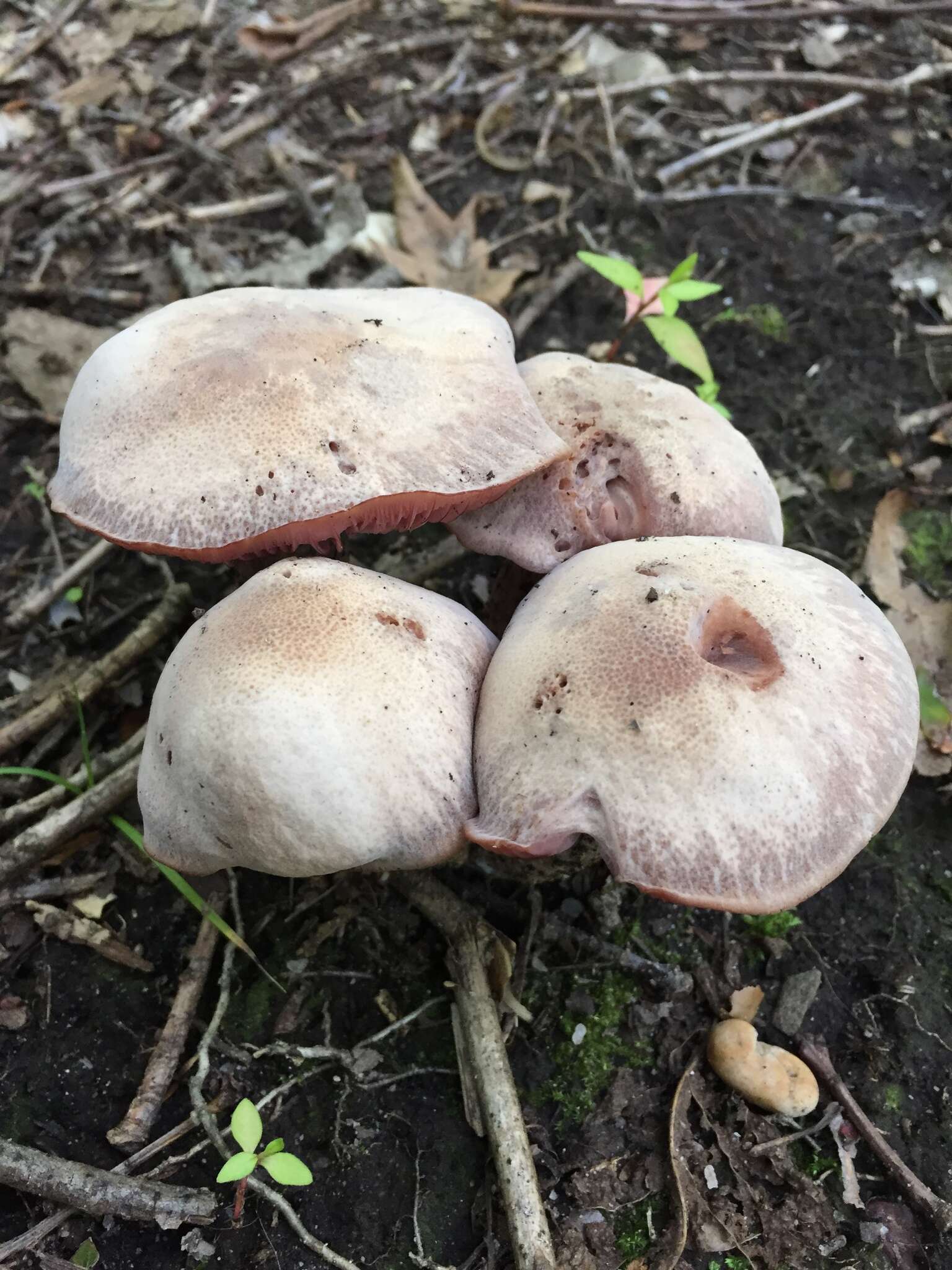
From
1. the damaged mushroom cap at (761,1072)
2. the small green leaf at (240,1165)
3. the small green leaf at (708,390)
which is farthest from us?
the small green leaf at (708,390)

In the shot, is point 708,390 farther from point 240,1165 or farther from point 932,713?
point 240,1165

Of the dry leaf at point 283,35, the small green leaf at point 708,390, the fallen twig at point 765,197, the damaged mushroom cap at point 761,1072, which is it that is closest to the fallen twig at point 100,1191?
the damaged mushroom cap at point 761,1072

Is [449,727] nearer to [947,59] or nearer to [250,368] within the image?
[250,368]

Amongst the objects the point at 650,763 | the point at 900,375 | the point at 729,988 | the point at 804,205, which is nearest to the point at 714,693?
the point at 650,763

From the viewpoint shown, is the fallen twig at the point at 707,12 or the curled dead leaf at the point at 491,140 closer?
the curled dead leaf at the point at 491,140

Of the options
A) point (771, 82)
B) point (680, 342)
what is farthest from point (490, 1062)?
point (771, 82)

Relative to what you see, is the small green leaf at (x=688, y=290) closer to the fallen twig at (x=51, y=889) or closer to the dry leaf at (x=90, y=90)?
the fallen twig at (x=51, y=889)
